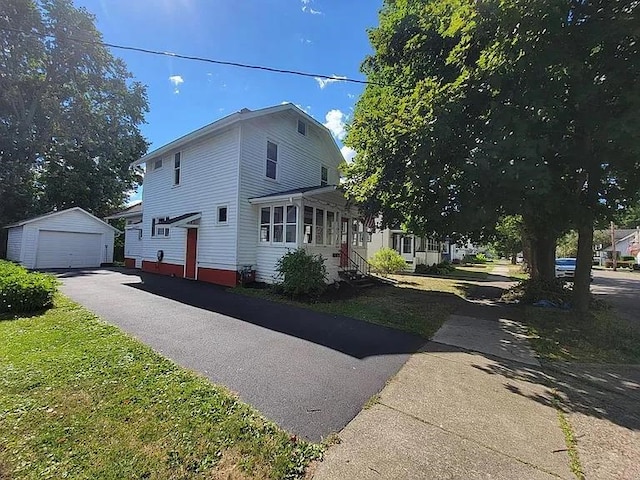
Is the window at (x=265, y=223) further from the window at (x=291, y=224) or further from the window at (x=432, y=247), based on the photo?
the window at (x=432, y=247)

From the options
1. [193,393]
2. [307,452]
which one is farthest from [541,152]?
[193,393]

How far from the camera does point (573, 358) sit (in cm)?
539

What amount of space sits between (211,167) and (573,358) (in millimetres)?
12883

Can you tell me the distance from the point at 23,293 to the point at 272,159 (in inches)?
366

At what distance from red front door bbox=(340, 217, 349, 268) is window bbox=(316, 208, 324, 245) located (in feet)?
5.01

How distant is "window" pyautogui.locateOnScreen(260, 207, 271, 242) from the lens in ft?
41.0

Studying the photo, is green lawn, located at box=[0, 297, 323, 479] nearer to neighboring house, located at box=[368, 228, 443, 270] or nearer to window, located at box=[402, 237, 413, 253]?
neighboring house, located at box=[368, 228, 443, 270]

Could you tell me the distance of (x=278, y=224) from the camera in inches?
478

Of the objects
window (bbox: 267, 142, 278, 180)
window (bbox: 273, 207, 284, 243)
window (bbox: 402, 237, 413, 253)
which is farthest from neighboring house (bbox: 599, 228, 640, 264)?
window (bbox: 273, 207, 284, 243)

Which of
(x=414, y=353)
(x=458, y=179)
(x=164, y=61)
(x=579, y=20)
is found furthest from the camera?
(x=164, y=61)

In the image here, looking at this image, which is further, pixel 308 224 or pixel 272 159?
pixel 272 159

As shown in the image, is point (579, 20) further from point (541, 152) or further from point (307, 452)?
point (307, 452)

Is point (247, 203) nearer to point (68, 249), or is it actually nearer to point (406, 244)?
point (68, 249)

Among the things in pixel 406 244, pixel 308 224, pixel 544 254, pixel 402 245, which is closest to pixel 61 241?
pixel 308 224
